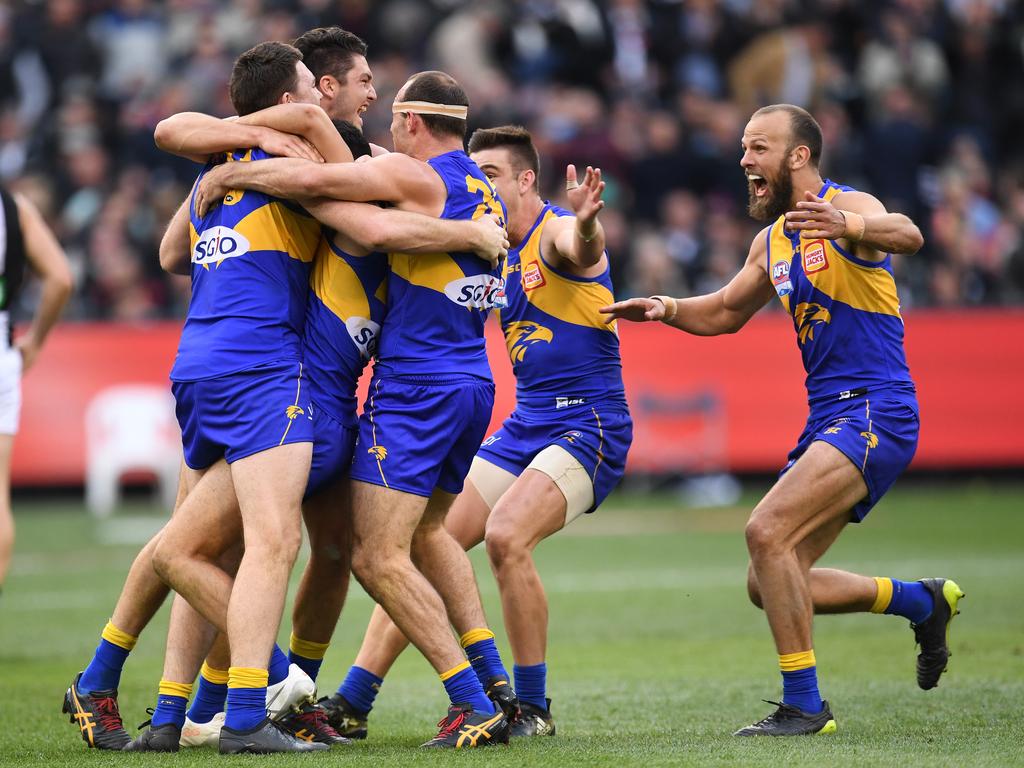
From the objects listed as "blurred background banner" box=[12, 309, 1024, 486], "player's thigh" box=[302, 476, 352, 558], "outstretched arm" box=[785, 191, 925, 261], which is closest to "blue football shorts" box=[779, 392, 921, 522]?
"outstretched arm" box=[785, 191, 925, 261]

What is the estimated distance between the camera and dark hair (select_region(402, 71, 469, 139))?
6793 millimetres

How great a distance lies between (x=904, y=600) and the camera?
745cm

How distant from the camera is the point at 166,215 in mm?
18703

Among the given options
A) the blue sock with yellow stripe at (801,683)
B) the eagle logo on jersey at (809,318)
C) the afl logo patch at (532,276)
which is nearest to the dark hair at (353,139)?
the afl logo patch at (532,276)

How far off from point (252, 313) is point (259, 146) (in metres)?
0.73

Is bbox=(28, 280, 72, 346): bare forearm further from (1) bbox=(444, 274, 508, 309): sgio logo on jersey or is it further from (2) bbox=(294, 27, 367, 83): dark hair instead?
(1) bbox=(444, 274, 508, 309): sgio logo on jersey

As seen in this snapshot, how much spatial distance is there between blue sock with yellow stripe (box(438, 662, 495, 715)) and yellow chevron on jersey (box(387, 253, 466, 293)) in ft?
5.49

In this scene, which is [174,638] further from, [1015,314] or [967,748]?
[1015,314]

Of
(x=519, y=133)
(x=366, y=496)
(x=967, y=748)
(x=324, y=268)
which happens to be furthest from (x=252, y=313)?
(x=967, y=748)

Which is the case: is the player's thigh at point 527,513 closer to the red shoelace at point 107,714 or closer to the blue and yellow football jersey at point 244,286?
the blue and yellow football jersey at point 244,286

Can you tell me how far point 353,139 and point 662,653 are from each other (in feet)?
14.3

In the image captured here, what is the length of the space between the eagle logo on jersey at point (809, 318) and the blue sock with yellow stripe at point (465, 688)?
2.35m

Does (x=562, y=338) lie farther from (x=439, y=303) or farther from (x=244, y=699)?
(x=244, y=699)

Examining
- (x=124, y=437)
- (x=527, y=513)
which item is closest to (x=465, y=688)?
(x=527, y=513)
